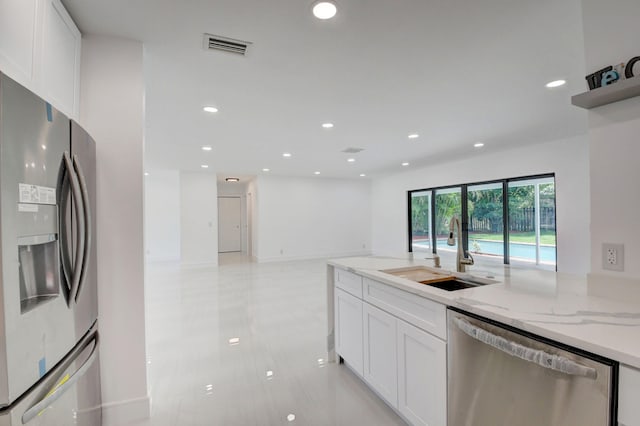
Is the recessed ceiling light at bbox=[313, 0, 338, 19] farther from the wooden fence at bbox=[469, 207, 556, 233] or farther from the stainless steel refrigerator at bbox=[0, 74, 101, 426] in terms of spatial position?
the wooden fence at bbox=[469, 207, 556, 233]

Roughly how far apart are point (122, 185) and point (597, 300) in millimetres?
2792

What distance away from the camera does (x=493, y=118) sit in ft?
12.0

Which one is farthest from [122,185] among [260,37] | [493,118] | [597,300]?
[493,118]

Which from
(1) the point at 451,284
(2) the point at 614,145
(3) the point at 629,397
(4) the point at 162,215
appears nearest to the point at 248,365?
(1) the point at 451,284

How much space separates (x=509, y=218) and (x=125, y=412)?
6.69 metres

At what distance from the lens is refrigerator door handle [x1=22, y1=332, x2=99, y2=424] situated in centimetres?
107

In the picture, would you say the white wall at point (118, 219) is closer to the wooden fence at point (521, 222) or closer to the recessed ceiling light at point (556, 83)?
the recessed ceiling light at point (556, 83)

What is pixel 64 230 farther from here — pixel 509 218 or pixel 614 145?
pixel 509 218

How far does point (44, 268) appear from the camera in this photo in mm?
1272

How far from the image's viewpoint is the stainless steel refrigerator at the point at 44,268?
1010 mm

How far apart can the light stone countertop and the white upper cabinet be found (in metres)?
2.16

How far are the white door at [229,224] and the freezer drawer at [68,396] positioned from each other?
28.2ft

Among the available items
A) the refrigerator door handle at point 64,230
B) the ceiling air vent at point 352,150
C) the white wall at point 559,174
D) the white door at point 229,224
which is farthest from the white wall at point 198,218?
the refrigerator door handle at point 64,230

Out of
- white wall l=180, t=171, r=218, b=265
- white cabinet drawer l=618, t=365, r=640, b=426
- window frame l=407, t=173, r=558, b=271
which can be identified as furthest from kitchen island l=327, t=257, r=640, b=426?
white wall l=180, t=171, r=218, b=265
